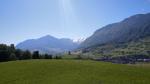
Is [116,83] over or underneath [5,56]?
underneath

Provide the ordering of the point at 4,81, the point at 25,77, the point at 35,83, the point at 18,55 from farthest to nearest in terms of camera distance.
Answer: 1. the point at 18,55
2. the point at 25,77
3. the point at 4,81
4. the point at 35,83

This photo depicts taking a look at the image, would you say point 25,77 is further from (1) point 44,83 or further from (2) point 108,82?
(2) point 108,82

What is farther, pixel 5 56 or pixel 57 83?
pixel 5 56

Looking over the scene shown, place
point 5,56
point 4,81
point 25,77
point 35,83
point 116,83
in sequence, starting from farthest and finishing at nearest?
1. point 5,56
2. point 25,77
3. point 4,81
4. point 35,83
5. point 116,83

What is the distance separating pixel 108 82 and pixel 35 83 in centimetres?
1262

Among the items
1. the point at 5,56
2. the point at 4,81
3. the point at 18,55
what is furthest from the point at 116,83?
the point at 18,55

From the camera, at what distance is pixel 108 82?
36.6 meters

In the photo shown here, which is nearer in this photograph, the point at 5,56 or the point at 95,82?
the point at 95,82

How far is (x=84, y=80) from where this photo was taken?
3844 centimetres

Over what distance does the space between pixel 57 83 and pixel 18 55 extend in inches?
4101

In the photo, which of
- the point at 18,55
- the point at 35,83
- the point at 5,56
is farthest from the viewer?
the point at 18,55

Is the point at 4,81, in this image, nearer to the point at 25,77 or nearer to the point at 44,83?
the point at 25,77

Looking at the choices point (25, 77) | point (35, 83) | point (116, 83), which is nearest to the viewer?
point (116, 83)

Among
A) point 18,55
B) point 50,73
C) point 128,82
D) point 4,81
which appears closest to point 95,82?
point 128,82
